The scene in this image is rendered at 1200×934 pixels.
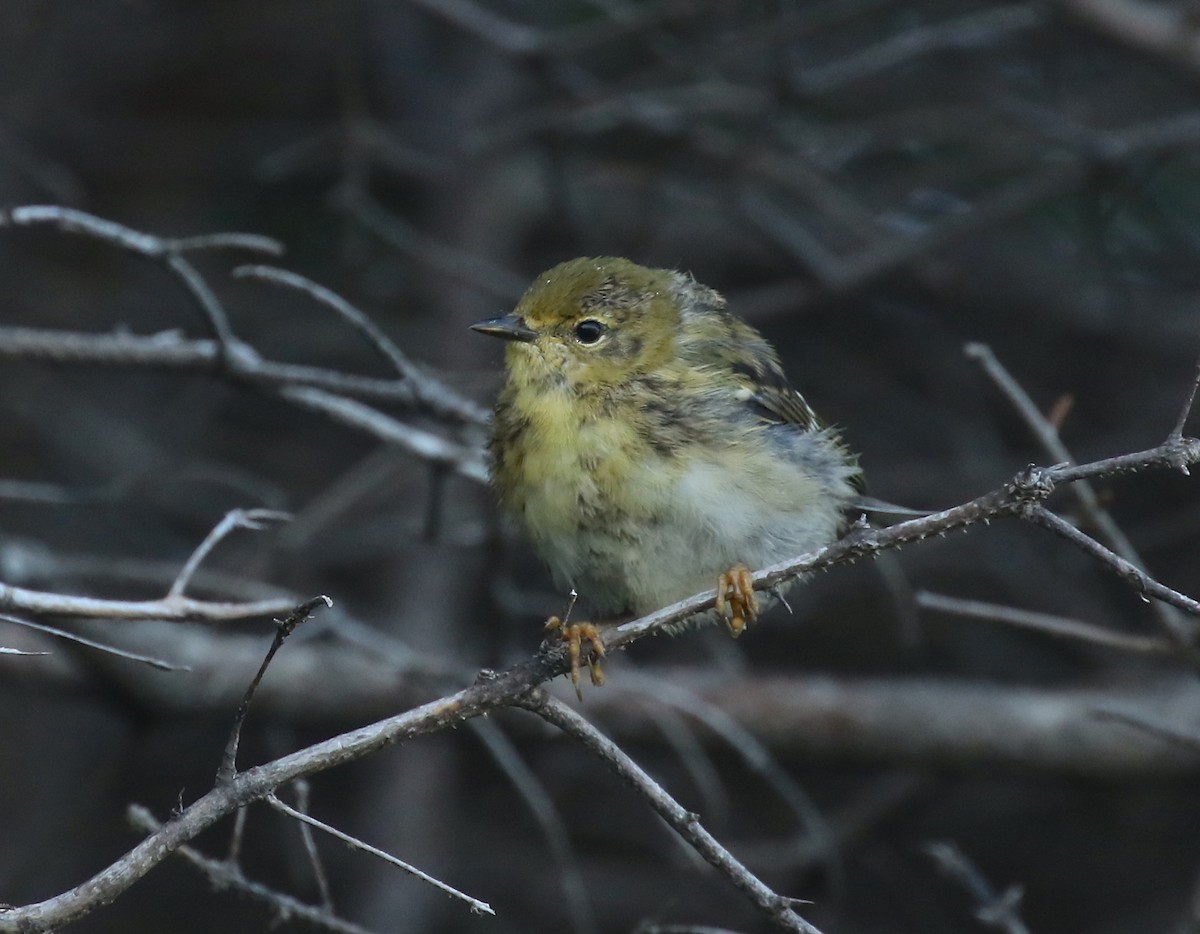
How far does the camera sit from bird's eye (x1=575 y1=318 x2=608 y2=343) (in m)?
3.53

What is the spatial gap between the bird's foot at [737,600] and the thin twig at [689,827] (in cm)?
64

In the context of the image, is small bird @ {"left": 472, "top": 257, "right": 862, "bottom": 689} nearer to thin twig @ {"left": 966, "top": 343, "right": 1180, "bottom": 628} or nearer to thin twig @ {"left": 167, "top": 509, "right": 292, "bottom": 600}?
thin twig @ {"left": 966, "top": 343, "right": 1180, "bottom": 628}

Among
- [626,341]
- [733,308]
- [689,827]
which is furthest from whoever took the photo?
[733,308]

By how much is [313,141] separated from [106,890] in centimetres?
310

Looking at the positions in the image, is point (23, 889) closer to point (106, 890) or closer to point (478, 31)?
point (106, 890)

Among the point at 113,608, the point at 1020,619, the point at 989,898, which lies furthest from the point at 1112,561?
the point at 113,608

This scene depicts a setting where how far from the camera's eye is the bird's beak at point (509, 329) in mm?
3496

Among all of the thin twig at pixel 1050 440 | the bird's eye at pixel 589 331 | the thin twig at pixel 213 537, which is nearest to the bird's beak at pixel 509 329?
the bird's eye at pixel 589 331

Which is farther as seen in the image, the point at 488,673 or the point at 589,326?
the point at 589,326

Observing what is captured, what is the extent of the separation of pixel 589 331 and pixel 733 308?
1768mm

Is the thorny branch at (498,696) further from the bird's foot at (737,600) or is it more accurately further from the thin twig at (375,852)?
the bird's foot at (737,600)

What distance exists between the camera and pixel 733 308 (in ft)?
17.1

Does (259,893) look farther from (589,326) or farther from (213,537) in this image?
(589,326)

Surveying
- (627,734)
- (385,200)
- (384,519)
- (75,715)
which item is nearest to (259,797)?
(627,734)
